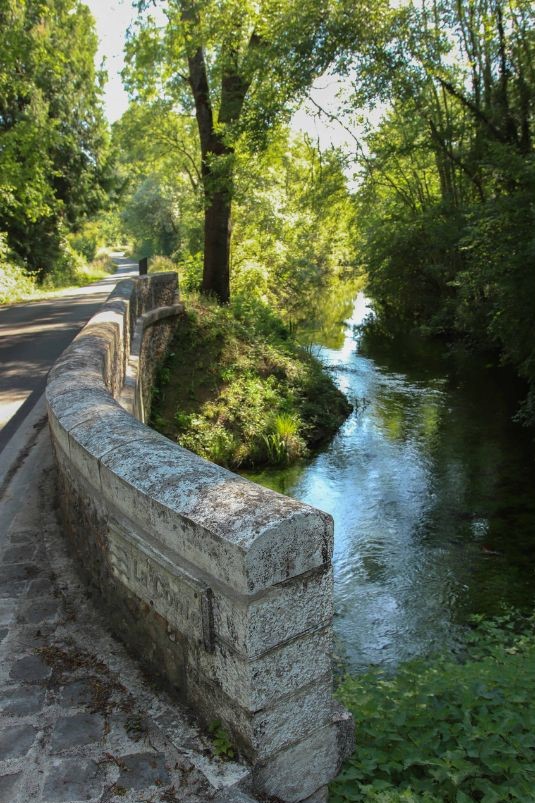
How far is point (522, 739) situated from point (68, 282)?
28441 mm

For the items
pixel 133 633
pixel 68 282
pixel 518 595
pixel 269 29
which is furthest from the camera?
pixel 68 282

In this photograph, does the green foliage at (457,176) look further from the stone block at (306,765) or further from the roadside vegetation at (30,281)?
the roadside vegetation at (30,281)

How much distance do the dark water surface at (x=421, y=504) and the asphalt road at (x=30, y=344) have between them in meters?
4.04

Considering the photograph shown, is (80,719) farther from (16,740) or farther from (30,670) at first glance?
(30,670)

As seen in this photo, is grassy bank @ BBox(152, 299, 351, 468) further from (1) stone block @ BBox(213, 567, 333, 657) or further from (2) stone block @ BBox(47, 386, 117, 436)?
(1) stone block @ BBox(213, 567, 333, 657)

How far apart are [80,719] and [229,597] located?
3.01 ft

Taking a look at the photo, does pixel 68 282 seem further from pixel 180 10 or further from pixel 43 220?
pixel 180 10

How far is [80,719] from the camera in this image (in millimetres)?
2537

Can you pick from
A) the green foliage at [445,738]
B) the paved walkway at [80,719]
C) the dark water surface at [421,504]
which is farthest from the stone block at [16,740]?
the dark water surface at [421,504]

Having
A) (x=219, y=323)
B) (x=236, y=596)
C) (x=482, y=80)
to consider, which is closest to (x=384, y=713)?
(x=236, y=596)

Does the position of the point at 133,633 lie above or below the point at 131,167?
below

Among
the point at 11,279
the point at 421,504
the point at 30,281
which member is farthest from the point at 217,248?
the point at 30,281

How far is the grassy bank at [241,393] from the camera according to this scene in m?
11.5

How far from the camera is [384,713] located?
3373 millimetres
